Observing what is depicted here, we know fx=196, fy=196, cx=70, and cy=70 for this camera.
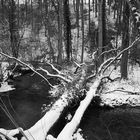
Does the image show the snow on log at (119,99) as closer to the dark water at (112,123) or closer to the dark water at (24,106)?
the dark water at (112,123)

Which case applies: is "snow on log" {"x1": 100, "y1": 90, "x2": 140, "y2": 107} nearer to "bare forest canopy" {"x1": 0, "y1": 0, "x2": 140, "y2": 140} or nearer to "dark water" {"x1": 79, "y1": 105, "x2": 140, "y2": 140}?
"bare forest canopy" {"x1": 0, "y1": 0, "x2": 140, "y2": 140}

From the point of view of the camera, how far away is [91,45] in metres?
23.4

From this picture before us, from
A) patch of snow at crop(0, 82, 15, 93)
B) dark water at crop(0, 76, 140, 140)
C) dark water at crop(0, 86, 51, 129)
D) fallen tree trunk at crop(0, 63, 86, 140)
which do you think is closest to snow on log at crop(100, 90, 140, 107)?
dark water at crop(0, 76, 140, 140)

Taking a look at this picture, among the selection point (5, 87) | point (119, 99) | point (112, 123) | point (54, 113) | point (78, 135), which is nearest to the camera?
point (78, 135)

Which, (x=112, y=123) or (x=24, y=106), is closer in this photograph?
(x=112, y=123)

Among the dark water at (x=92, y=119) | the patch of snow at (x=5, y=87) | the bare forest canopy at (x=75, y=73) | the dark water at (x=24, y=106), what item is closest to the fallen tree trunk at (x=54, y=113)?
the bare forest canopy at (x=75, y=73)

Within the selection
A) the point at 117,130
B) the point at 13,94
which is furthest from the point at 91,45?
the point at 117,130

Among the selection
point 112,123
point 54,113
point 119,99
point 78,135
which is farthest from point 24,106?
point 119,99

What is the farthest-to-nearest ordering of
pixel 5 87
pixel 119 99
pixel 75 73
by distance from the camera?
1. pixel 5 87
2. pixel 75 73
3. pixel 119 99

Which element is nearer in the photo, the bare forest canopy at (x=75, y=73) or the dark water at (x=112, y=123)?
the bare forest canopy at (x=75, y=73)

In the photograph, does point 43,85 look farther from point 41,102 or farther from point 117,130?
point 117,130

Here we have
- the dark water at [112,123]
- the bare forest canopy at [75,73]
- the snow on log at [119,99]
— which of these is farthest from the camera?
the snow on log at [119,99]

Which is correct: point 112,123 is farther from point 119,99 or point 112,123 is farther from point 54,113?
point 54,113

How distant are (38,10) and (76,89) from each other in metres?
24.6
